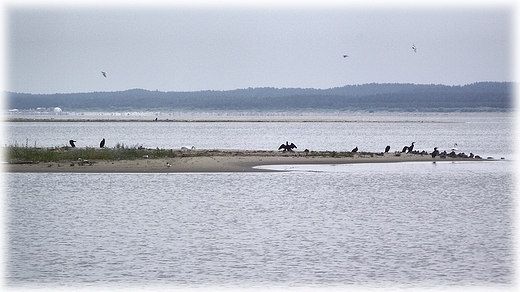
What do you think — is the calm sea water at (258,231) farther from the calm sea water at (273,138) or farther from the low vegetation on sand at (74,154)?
the calm sea water at (273,138)

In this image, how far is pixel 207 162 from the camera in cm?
3544

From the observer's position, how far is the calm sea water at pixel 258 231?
14.8 meters

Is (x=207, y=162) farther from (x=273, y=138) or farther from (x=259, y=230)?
(x=273, y=138)

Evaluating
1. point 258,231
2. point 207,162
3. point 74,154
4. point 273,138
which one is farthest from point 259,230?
point 273,138

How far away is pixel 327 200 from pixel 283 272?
1018 cm

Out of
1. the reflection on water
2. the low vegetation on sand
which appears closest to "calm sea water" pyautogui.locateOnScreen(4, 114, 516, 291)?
the reflection on water

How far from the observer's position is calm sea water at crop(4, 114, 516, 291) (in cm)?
1475

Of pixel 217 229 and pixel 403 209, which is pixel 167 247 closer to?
pixel 217 229

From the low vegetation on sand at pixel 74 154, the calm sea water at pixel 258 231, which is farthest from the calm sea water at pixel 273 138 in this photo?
the calm sea water at pixel 258 231

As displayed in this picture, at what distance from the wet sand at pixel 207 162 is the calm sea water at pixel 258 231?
1.16 m

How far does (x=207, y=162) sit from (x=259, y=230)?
16308 mm

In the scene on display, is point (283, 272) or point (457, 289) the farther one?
point (283, 272)

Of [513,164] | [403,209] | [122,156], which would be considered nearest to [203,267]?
[403,209]

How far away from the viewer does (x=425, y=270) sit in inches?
601
